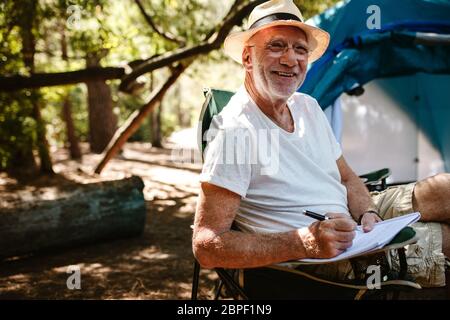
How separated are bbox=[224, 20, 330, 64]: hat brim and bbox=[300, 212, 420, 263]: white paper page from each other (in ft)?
3.64

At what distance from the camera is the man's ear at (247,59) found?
240 cm

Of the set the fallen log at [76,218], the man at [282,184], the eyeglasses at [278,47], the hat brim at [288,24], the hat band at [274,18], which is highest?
the hat band at [274,18]

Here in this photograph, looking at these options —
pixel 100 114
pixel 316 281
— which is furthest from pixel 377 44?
pixel 100 114

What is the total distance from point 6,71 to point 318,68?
13.4 feet

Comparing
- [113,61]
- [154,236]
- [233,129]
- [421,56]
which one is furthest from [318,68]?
[113,61]

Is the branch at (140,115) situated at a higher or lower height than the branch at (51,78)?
lower

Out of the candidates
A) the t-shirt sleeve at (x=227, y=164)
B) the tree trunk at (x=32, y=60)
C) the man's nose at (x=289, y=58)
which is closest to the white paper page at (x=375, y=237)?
the t-shirt sleeve at (x=227, y=164)

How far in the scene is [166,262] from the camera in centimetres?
428

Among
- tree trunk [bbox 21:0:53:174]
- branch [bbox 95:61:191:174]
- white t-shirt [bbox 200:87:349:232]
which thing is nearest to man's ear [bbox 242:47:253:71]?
white t-shirt [bbox 200:87:349:232]

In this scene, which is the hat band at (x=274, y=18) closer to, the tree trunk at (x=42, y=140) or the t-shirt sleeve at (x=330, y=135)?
the t-shirt sleeve at (x=330, y=135)

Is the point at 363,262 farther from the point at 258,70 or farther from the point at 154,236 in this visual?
the point at 154,236

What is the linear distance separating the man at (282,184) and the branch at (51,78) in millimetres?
2904

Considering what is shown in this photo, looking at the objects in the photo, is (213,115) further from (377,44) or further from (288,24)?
(377,44)

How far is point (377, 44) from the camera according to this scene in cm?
383
